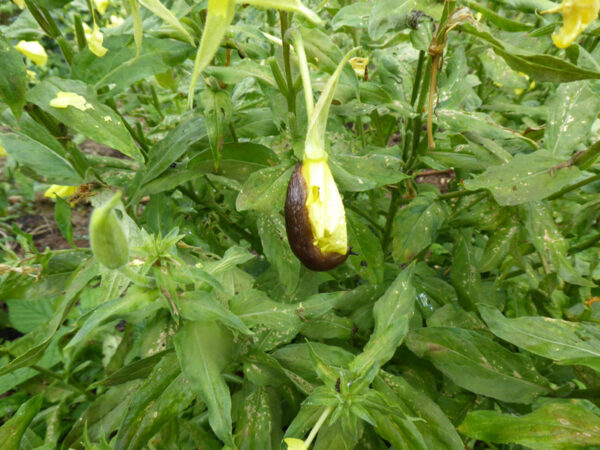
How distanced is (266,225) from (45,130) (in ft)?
1.66

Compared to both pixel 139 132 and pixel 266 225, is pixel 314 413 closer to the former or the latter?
pixel 266 225

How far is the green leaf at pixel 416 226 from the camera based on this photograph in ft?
3.00

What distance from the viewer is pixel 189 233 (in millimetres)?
1090

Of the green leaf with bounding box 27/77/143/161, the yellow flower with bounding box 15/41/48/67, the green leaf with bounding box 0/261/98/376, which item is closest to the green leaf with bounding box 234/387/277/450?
the green leaf with bounding box 0/261/98/376

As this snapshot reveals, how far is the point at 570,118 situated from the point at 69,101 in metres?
0.96

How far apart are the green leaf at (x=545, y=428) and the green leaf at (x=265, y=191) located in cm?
45

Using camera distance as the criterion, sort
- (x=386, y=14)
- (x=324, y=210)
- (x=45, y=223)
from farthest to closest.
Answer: (x=45, y=223), (x=386, y=14), (x=324, y=210)

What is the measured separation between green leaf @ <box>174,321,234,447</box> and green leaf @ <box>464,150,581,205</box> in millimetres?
507

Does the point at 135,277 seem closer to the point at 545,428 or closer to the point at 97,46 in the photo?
the point at 97,46

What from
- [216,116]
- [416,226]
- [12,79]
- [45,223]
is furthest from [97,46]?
[45,223]

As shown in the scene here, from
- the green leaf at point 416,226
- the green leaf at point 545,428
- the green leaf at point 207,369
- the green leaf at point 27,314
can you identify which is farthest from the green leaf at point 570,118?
the green leaf at point 27,314

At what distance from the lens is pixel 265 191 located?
705 millimetres

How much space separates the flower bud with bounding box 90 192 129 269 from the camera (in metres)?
0.44

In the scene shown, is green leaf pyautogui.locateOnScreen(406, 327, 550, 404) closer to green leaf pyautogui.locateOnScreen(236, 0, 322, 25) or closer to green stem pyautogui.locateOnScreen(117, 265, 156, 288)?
green stem pyautogui.locateOnScreen(117, 265, 156, 288)
